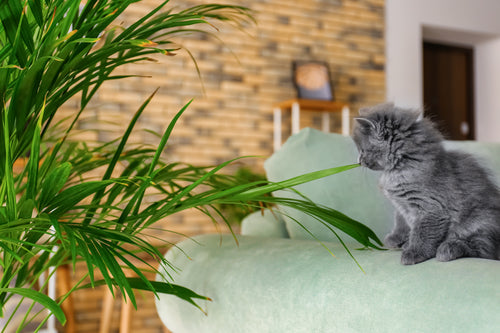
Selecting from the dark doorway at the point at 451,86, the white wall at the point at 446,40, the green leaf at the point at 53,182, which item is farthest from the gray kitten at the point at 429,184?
the dark doorway at the point at 451,86

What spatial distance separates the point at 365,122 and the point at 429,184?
0.43ft

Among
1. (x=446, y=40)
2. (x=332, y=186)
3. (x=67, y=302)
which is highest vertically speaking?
(x=446, y=40)

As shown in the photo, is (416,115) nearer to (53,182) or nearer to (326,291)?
(326,291)

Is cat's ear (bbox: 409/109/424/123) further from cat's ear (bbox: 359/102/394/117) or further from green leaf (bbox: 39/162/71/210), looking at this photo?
green leaf (bbox: 39/162/71/210)

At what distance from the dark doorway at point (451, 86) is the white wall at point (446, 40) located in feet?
0.21

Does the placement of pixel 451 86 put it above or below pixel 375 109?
above

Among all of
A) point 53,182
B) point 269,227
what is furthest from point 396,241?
point 53,182

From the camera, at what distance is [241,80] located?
3.42 m

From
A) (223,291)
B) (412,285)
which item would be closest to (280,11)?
(223,291)

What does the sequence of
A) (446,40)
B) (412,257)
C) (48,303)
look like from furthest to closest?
(446,40) → (412,257) → (48,303)

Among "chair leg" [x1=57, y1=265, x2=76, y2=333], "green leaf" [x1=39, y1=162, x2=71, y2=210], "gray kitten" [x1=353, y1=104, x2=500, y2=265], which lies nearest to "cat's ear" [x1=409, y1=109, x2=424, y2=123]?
"gray kitten" [x1=353, y1=104, x2=500, y2=265]

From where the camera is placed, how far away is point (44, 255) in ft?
2.83

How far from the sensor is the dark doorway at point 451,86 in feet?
14.3

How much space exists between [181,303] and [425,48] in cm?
387
